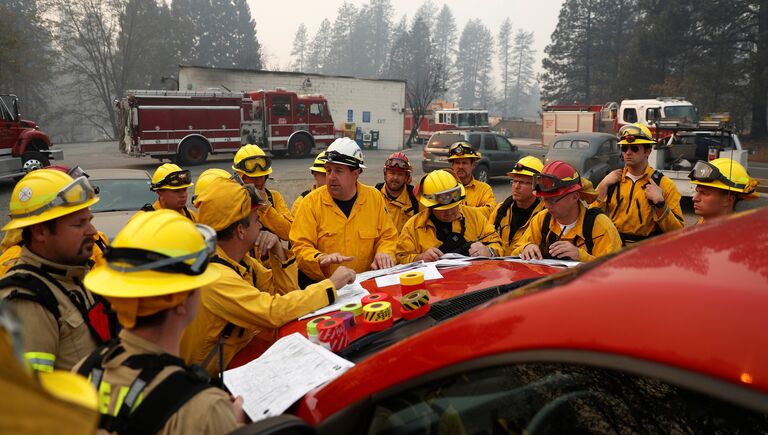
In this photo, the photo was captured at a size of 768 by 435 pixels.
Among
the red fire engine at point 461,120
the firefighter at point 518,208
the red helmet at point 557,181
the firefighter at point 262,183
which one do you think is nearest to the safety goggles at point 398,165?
the firefighter at point 518,208

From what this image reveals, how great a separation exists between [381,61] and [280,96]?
88.7 m

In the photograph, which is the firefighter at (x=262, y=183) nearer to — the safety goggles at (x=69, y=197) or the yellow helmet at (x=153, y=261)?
the safety goggles at (x=69, y=197)

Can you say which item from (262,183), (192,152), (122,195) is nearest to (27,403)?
(262,183)

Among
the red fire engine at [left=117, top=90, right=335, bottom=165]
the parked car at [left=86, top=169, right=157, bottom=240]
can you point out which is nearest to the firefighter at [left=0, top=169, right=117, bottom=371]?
the parked car at [left=86, top=169, right=157, bottom=240]

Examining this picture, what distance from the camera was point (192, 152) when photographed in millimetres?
21391

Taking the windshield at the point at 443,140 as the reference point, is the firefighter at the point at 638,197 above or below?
below

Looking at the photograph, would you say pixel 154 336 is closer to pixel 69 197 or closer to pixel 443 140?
pixel 69 197

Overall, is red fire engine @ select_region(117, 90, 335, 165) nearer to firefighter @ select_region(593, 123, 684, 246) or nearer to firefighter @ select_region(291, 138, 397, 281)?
firefighter @ select_region(291, 138, 397, 281)

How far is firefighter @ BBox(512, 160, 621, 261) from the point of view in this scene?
3713mm

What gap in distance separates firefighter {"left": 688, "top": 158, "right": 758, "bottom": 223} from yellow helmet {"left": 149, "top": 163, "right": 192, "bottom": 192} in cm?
464

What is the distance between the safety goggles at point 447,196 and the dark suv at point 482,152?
39.4 feet

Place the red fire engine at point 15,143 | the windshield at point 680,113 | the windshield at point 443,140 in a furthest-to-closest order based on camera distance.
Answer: the windshield at point 680,113, the windshield at point 443,140, the red fire engine at point 15,143

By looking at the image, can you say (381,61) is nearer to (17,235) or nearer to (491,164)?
(491,164)

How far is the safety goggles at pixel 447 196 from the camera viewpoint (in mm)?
4324
